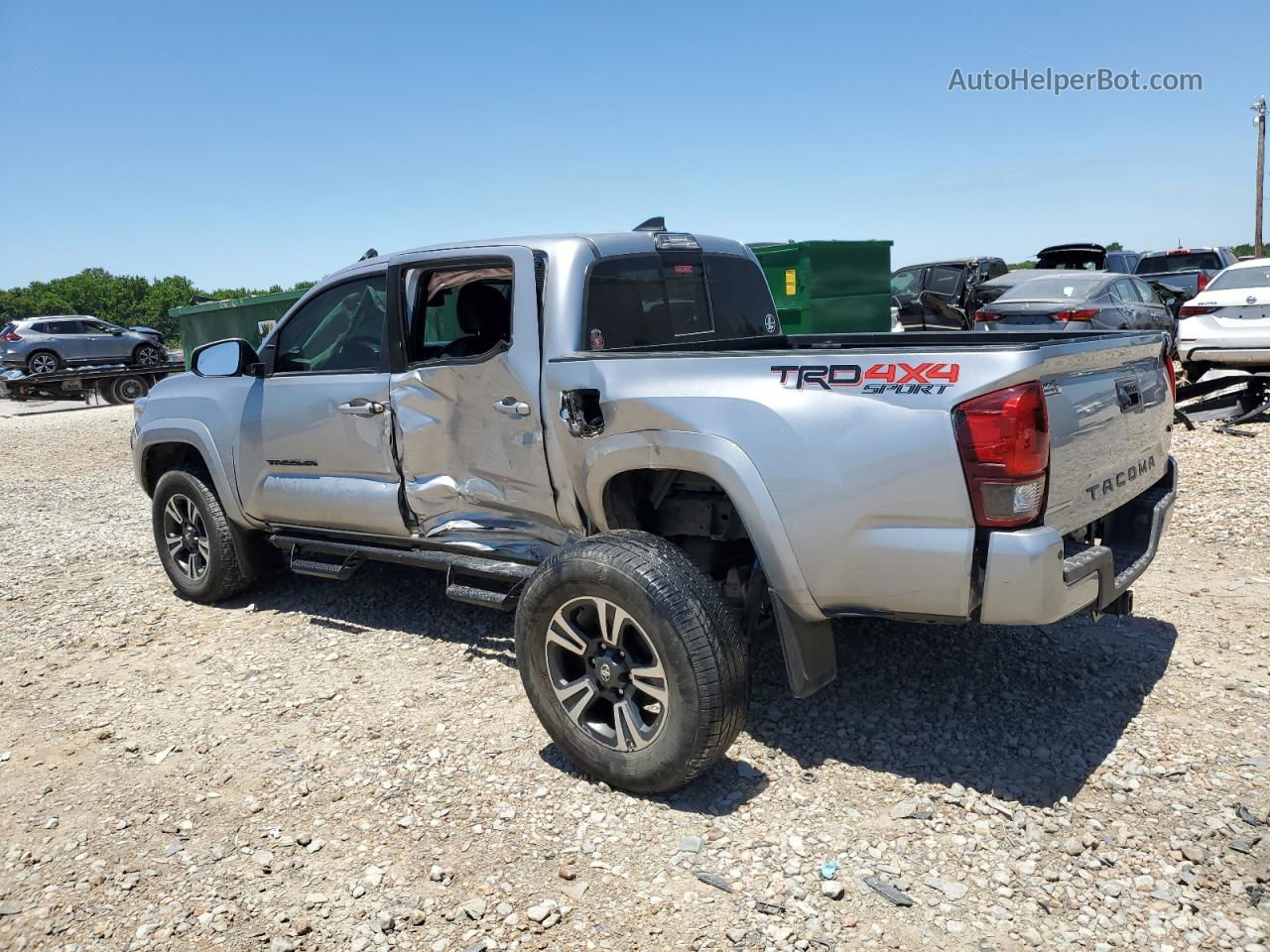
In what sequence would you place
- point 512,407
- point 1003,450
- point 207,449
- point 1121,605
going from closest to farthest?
point 1003,450 < point 1121,605 < point 512,407 < point 207,449

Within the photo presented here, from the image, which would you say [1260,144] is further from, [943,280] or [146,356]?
[146,356]

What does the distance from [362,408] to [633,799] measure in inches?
88.4

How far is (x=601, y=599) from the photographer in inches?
129

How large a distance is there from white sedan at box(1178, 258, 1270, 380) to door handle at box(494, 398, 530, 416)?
30.0 feet

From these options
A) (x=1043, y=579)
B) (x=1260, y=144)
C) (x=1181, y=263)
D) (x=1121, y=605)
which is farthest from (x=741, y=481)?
(x=1260, y=144)

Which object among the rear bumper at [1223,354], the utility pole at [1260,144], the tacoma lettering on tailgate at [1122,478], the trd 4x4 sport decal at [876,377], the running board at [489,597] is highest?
the utility pole at [1260,144]

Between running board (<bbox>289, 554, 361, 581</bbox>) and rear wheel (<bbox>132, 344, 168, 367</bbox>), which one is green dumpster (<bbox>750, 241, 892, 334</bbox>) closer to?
running board (<bbox>289, 554, 361, 581</bbox>)

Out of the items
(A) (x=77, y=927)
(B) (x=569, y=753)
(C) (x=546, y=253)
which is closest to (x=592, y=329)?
(C) (x=546, y=253)

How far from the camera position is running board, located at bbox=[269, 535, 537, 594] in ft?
13.1

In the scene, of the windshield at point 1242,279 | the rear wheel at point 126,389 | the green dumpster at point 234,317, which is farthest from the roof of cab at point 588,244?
the rear wheel at point 126,389

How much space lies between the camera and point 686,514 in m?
3.73

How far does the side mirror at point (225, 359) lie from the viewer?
503 centimetres

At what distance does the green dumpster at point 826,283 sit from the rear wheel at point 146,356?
62.9 feet

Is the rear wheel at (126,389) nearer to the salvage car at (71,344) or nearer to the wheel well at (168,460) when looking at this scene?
the salvage car at (71,344)
